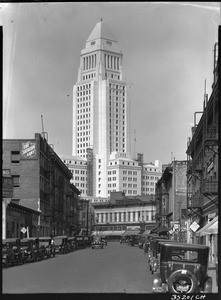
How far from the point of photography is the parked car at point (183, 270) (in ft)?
41.8

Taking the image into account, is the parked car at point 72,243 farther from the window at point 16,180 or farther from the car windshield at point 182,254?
the car windshield at point 182,254

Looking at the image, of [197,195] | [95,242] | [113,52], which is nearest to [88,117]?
[113,52]

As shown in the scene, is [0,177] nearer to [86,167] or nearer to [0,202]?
[0,202]

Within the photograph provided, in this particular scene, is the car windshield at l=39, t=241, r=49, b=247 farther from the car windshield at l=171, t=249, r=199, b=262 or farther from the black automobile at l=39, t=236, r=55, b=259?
the car windshield at l=171, t=249, r=199, b=262

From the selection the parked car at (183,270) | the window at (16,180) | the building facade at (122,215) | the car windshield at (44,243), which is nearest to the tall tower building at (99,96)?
the parked car at (183,270)

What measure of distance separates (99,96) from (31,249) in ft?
81.9

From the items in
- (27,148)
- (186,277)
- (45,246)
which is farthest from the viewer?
(45,246)

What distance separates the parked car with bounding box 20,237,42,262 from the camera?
35750 mm

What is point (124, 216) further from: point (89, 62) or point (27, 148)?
point (89, 62)

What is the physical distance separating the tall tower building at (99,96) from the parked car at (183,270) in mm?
3224

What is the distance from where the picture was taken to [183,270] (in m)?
13.3

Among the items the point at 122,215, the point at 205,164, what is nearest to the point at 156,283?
the point at 205,164

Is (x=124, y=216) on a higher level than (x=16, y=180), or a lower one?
lower

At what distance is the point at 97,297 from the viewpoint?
36.1ft
